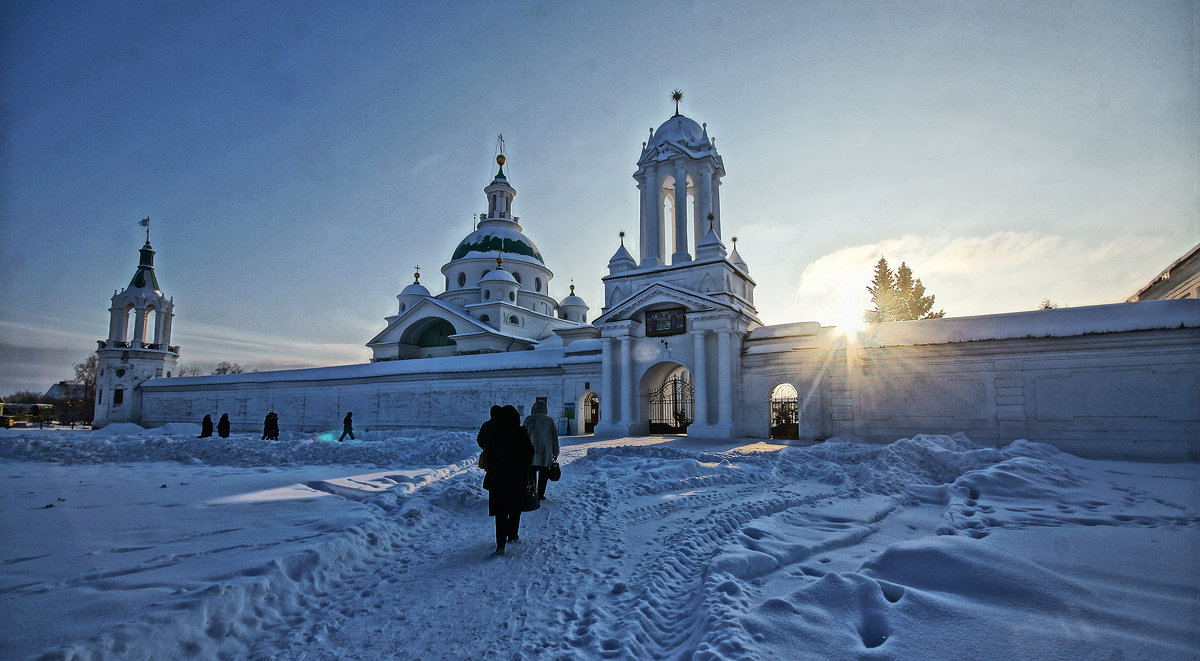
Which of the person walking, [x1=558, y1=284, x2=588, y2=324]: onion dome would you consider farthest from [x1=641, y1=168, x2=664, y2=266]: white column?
[x1=558, y1=284, x2=588, y2=324]: onion dome

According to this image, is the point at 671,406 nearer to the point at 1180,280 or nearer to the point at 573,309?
the point at 1180,280

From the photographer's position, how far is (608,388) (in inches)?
867

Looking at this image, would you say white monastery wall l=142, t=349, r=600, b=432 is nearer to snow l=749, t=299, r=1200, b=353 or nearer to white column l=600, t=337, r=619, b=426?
white column l=600, t=337, r=619, b=426

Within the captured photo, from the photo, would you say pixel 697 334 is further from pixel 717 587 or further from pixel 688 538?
pixel 717 587

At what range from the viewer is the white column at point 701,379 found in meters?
19.9

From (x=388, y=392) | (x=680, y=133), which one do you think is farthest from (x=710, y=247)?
(x=388, y=392)

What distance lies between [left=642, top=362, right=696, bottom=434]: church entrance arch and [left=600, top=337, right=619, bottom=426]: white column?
1.34m

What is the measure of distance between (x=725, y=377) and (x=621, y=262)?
7.74 m

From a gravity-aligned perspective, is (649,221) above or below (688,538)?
above

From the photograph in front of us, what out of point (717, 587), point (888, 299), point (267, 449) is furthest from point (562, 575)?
point (888, 299)

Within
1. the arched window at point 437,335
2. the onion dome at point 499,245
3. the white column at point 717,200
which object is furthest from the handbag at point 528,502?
the onion dome at point 499,245

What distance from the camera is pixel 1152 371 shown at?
14234 mm

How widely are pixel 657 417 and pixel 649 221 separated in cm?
903

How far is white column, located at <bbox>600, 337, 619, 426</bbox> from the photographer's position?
21.9 meters
